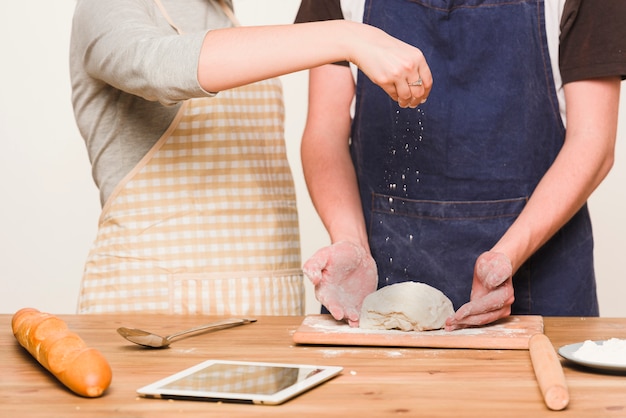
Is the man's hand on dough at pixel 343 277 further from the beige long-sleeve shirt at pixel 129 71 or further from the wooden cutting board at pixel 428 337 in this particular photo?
the beige long-sleeve shirt at pixel 129 71

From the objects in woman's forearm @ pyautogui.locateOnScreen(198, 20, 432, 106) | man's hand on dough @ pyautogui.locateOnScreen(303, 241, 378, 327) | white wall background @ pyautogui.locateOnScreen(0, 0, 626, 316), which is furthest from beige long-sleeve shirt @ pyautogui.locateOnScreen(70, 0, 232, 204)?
white wall background @ pyautogui.locateOnScreen(0, 0, 626, 316)

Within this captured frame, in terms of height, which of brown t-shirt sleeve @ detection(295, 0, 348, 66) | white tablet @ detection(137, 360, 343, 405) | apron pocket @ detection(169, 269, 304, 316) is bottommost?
apron pocket @ detection(169, 269, 304, 316)

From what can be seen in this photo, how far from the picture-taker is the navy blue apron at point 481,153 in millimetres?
1583

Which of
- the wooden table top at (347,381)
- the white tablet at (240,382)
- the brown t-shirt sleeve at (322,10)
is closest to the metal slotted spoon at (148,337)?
the wooden table top at (347,381)

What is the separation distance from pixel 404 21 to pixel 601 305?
59.9 inches

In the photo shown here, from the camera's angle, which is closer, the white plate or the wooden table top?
the wooden table top

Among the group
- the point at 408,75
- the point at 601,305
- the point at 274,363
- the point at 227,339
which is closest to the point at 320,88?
the point at 408,75

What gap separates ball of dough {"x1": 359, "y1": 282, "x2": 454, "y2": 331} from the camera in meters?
1.27

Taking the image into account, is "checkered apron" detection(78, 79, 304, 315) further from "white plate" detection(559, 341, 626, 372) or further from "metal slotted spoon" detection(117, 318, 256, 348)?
"white plate" detection(559, 341, 626, 372)

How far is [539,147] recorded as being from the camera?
1596 mm

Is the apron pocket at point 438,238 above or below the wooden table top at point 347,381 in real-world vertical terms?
above

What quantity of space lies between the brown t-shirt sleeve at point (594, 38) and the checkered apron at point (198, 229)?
0.61 meters

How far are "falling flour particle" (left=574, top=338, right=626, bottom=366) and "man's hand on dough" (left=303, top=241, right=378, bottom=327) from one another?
39cm

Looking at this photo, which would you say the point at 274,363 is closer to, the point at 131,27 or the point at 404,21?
the point at 131,27
